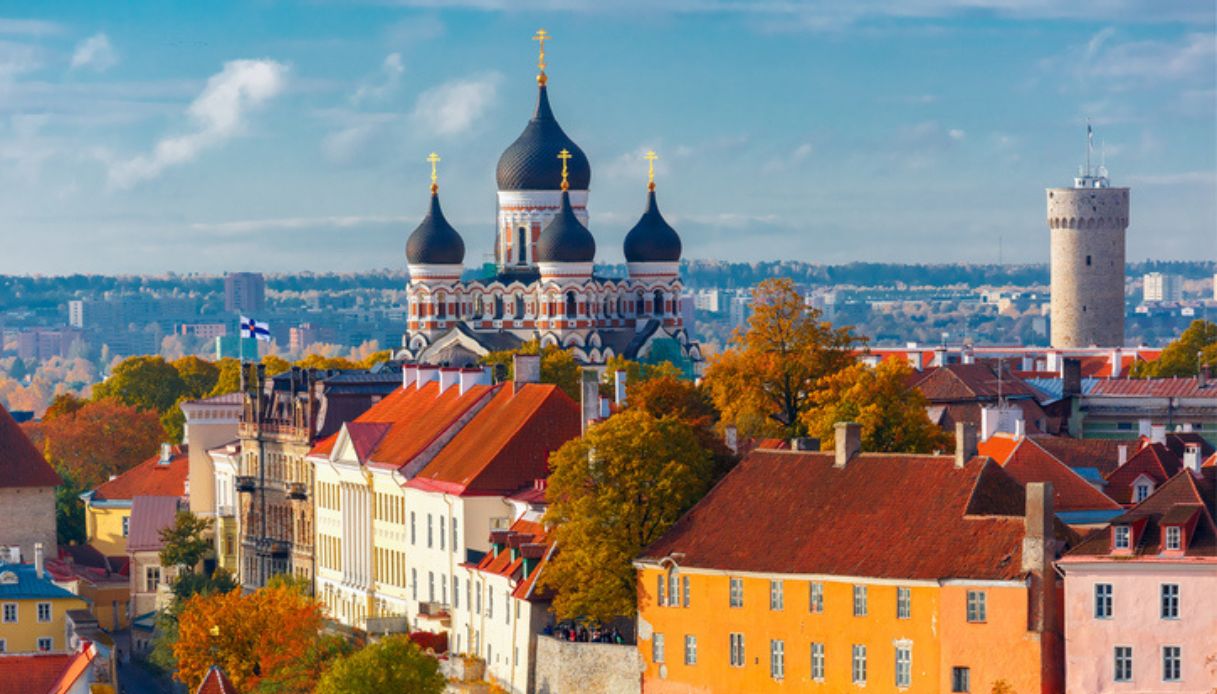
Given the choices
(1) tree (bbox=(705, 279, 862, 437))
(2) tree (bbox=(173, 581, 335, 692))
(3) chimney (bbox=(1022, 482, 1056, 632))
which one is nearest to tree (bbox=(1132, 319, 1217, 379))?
(1) tree (bbox=(705, 279, 862, 437))

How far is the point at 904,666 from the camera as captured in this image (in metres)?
70.4

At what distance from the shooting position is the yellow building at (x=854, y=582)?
226 feet

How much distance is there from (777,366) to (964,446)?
2094cm

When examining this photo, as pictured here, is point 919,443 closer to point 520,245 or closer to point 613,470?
point 613,470

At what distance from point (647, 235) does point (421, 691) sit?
97000 mm

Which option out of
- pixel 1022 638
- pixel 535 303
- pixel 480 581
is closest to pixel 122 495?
pixel 535 303

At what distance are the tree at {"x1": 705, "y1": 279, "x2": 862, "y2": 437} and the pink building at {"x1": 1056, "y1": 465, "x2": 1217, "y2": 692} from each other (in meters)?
23.3

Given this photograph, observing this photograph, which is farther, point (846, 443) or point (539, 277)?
point (539, 277)

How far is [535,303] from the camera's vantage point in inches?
6762

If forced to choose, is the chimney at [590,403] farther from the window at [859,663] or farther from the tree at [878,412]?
the window at [859,663]


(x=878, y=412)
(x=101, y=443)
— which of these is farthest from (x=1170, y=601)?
(x=101, y=443)

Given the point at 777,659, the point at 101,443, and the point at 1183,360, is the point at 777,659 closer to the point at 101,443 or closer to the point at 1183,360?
the point at 1183,360

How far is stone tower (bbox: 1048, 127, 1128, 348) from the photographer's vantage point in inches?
7402

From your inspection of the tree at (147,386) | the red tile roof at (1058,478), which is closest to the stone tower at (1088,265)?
the tree at (147,386)
